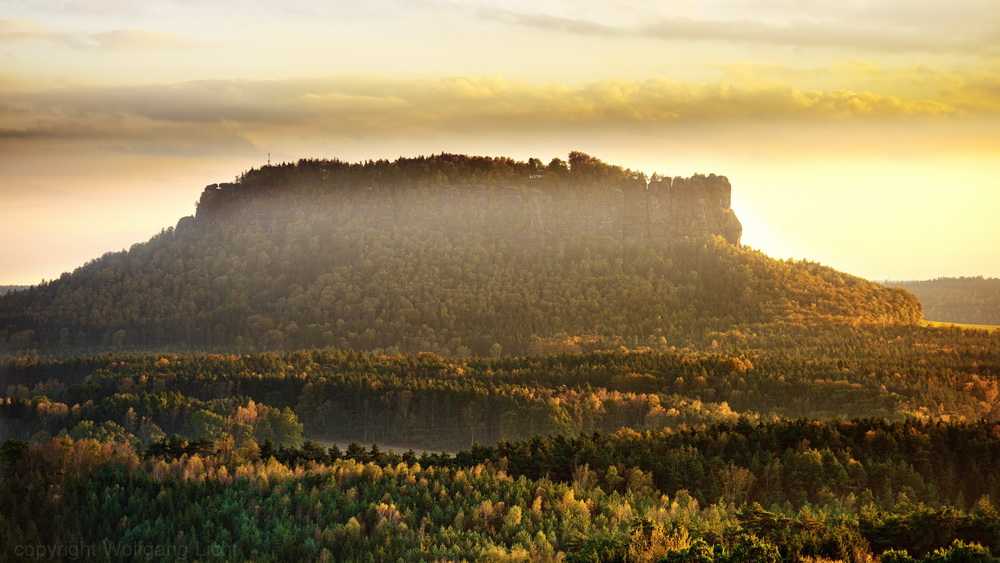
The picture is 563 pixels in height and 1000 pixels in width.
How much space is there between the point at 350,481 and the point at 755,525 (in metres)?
37.3

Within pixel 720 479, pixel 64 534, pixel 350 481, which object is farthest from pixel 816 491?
pixel 64 534

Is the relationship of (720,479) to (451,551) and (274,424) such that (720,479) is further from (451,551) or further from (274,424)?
(274,424)

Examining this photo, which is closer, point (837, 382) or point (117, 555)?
point (117, 555)

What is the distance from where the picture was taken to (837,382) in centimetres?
18000

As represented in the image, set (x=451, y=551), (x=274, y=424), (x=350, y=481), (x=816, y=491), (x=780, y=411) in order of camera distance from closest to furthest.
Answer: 1. (x=451, y=551)
2. (x=350, y=481)
3. (x=816, y=491)
4. (x=780, y=411)
5. (x=274, y=424)

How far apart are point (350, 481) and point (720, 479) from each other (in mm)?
39101

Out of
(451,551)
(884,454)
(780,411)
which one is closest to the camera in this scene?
(451,551)

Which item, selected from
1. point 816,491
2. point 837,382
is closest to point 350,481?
point 816,491

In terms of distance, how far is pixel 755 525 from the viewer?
9044cm

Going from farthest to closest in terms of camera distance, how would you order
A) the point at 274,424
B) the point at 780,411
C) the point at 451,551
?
the point at 274,424 < the point at 780,411 < the point at 451,551

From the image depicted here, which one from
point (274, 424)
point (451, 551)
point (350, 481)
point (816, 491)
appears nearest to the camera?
point (451, 551)

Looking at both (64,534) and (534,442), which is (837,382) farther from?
(64,534)

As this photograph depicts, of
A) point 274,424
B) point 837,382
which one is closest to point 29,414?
point 274,424

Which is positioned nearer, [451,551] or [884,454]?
[451,551]
